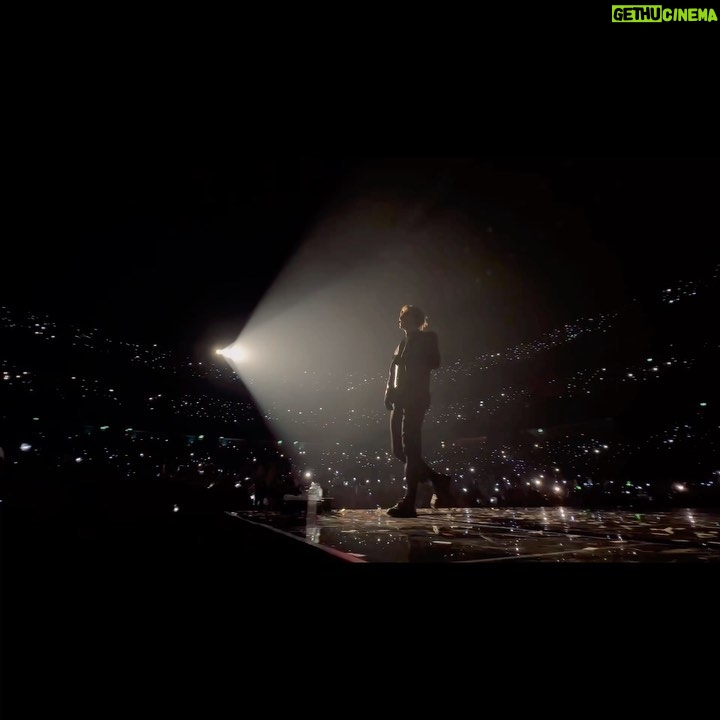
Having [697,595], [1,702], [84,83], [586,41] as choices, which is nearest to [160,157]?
[84,83]

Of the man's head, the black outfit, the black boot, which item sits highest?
the man's head

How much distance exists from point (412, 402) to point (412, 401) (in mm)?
13

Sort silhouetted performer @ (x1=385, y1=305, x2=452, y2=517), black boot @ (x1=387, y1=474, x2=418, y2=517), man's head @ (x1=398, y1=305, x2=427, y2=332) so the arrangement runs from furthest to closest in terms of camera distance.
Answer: man's head @ (x1=398, y1=305, x2=427, y2=332)
silhouetted performer @ (x1=385, y1=305, x2=452, y2=517)
black boot @ (x1=387, y1=474, x2=418, y2=517)

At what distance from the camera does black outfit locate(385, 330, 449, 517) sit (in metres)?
4.61

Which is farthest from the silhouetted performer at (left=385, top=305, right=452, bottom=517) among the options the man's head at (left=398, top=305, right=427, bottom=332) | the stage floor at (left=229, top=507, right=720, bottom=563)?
the stage floor at (left=229, top=507, right=720, bottom=563)

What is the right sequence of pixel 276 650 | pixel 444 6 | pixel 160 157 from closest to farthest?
pixel 276 650 < pixel 444 6 < pixel 160 157

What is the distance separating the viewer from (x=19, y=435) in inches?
560

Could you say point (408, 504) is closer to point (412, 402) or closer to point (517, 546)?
point (412, 402)

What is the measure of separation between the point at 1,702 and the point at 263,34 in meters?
5.68

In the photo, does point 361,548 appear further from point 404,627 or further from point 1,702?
point 1,702

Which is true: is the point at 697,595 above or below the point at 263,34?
below

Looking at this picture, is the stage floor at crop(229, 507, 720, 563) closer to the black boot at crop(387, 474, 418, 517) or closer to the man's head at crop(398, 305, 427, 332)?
the black boot at crop(387, 474, 418, 517)

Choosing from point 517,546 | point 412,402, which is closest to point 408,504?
point 412,402

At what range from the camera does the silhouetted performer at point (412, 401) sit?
4.60 m
